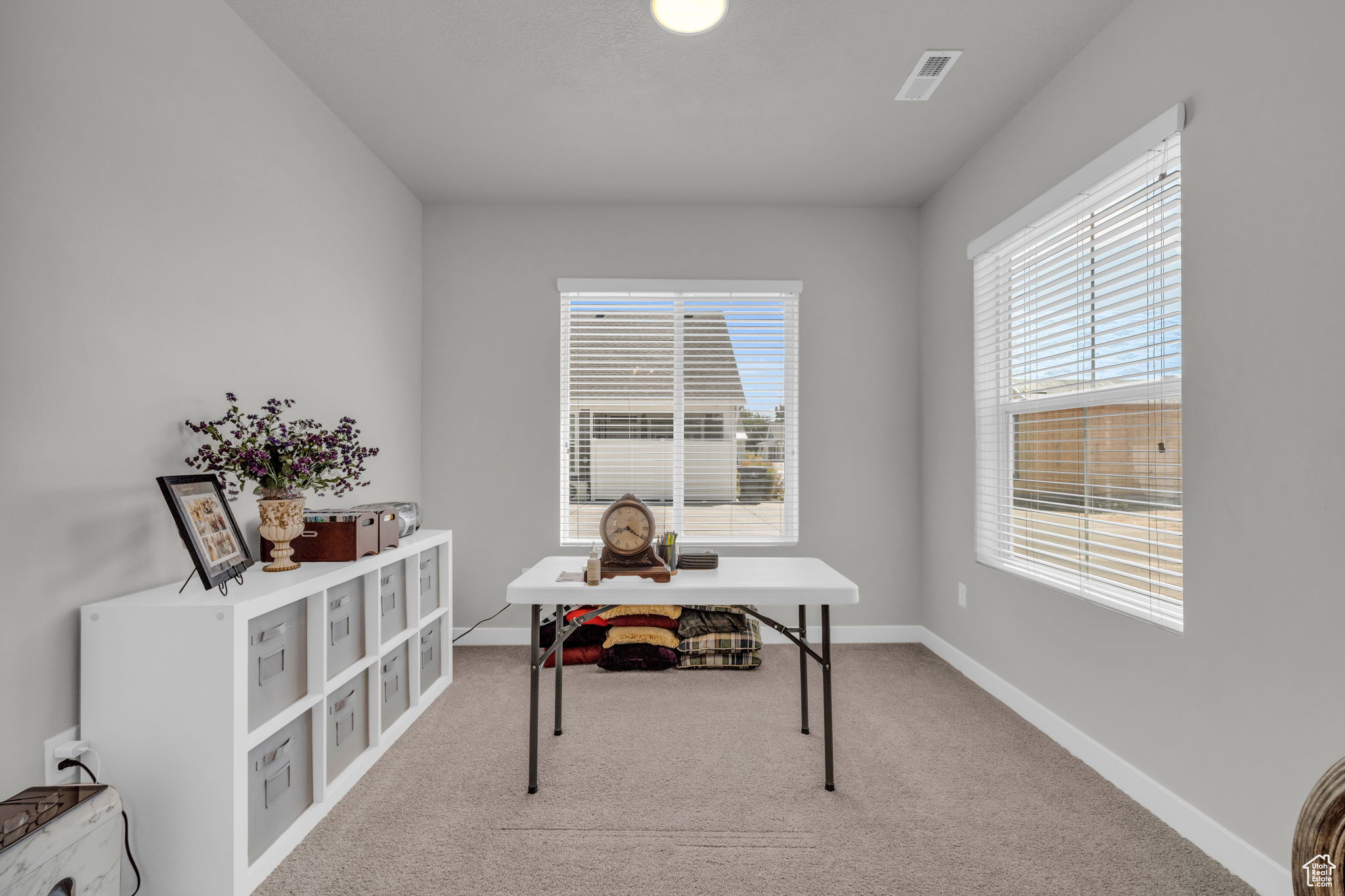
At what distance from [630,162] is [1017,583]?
274 cm

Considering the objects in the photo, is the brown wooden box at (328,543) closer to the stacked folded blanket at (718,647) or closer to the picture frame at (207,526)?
the picture frame at (207,526)

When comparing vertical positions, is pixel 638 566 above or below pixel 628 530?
below

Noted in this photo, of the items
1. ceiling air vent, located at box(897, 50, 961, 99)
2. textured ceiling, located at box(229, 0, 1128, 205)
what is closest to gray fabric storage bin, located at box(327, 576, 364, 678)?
textured ceiling, located at box(229, 0, 1128, 205)

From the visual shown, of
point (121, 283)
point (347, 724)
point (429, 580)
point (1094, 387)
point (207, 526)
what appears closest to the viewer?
point (121, 283)

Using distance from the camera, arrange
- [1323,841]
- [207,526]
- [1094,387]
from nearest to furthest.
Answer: [1323,841] < [207,526] < [1094,387]

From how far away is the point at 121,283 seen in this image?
174 cm

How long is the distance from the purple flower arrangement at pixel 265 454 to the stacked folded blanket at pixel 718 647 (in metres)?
1.91

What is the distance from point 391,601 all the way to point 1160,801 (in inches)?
108

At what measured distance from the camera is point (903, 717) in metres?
2.79

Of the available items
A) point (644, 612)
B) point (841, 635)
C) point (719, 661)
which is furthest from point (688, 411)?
point (841, 635)

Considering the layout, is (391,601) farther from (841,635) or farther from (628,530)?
(841,635)

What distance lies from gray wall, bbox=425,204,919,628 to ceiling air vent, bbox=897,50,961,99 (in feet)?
4.14

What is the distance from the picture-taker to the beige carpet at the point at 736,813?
1733 mm

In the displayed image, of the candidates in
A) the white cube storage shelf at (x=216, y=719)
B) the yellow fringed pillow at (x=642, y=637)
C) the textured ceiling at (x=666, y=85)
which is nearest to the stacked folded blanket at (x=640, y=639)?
the yellow fringed pillow at (x=642, y=637)
